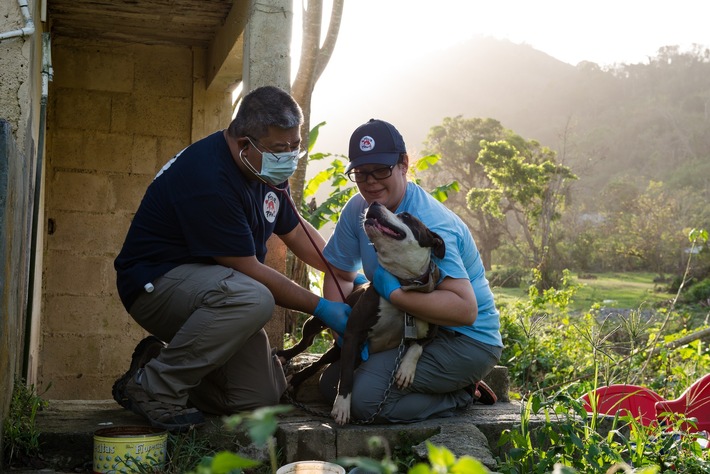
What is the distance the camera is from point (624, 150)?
60.5 m

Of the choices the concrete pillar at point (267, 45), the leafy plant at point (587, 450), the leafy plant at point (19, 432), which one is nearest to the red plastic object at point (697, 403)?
the leafy plant at point (587, 450)

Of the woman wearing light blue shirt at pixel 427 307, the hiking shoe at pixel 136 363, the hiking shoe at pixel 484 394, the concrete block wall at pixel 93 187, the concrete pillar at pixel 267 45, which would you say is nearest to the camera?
the woman wearing light blue shirt at pixel 427 307

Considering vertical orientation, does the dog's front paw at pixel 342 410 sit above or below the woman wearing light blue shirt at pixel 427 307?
below

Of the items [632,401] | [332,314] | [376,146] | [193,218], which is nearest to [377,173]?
[376,146]

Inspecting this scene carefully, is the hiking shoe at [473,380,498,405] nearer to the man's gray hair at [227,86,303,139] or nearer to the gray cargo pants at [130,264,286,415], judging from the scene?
the gray cargo pants at [130,264,286,415]

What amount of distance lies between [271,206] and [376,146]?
2.30ft

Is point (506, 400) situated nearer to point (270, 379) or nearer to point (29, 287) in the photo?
point (270, 379)

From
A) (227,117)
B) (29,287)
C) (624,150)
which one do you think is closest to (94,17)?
(227,117)

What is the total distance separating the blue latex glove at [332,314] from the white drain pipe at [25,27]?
1.88 metres

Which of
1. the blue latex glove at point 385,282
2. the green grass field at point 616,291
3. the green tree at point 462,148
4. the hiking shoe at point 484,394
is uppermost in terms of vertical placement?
the green tree at point 462,148

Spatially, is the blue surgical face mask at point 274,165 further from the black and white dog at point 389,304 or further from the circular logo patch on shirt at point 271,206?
the black and white dog at point 389,304

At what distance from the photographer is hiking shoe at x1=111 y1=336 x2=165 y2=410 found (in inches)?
145

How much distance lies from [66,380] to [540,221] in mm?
20289

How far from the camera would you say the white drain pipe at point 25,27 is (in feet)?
11.4
